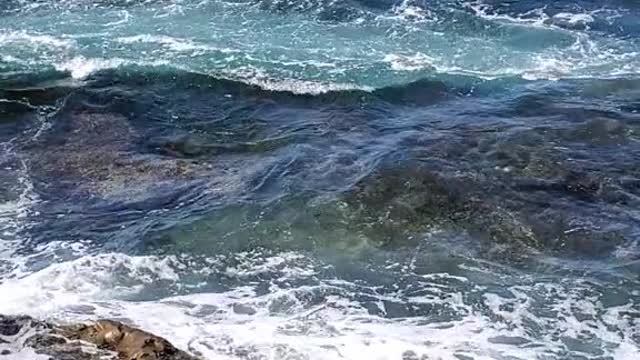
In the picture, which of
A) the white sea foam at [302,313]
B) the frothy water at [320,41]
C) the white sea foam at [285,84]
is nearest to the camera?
the white sea foam at [302,313]

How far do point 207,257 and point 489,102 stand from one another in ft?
19.2

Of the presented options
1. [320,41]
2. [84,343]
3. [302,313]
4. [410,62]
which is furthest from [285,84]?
[84,343]

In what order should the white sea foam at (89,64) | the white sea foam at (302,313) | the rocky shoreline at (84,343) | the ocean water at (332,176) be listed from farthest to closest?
the white sea foam at (89,64) → the ocean water at (332,176) → the white sea foam at (302,313) → the rocky shoreline at (84,343)

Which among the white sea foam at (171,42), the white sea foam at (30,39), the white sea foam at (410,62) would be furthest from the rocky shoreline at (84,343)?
the white sea foam at (30,39)

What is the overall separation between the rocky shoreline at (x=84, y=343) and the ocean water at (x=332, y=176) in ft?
1.57

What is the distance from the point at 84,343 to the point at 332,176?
4.68m

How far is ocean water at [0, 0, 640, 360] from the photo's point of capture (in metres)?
8.84

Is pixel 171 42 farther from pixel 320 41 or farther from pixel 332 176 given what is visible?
pixel 332 176

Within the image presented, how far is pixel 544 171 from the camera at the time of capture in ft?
37.8

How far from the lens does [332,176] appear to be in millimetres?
11594

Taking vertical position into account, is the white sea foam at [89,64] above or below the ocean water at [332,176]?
above

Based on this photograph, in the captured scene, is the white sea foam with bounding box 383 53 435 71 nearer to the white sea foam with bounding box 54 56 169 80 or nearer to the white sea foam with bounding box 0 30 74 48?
the white sea foam with bounding box 54 56 169 80

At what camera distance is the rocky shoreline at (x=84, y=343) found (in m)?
7.60

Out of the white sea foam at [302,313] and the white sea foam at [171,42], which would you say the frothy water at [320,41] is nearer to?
the white sea foam at [171,42]
